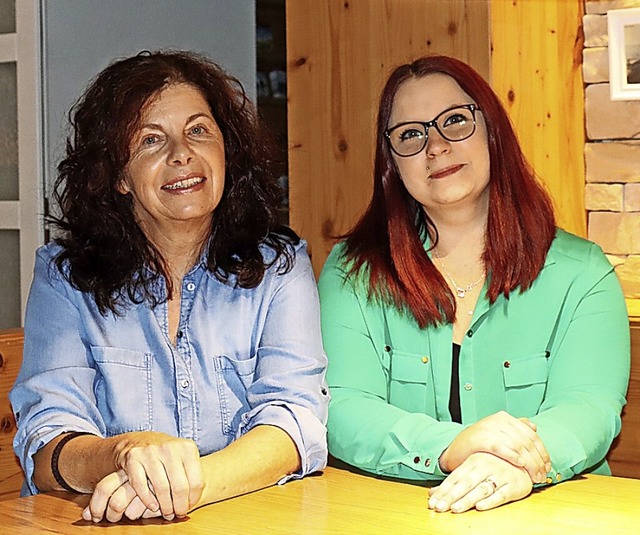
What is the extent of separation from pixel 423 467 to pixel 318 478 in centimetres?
18

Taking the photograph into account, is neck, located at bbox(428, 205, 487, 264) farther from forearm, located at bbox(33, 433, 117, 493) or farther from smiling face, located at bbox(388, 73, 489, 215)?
forearm, located at bbox(33, 433, 117, 493)

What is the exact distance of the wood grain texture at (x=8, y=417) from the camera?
2262mm

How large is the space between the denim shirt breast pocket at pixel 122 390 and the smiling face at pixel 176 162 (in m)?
0.26

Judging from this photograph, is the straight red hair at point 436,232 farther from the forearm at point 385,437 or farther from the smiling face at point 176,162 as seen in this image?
the smiling face at point 176,162

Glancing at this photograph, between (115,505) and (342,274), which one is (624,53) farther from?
(115,505)

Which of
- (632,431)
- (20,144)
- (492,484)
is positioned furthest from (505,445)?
(20,144)

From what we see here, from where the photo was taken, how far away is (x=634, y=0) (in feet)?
9.62

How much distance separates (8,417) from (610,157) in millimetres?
1711

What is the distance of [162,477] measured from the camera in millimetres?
1477

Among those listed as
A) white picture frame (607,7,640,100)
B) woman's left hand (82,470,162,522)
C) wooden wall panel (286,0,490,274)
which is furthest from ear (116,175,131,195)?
white picture frame (607,7,640,100)

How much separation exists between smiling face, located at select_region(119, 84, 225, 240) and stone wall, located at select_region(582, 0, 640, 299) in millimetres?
1369

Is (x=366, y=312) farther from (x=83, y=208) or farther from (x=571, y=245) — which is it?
(x=83, y=208)

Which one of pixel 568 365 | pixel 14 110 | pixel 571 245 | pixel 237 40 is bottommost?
pixel 568 365

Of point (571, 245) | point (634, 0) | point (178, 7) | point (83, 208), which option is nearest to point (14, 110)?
point (178, 7)
